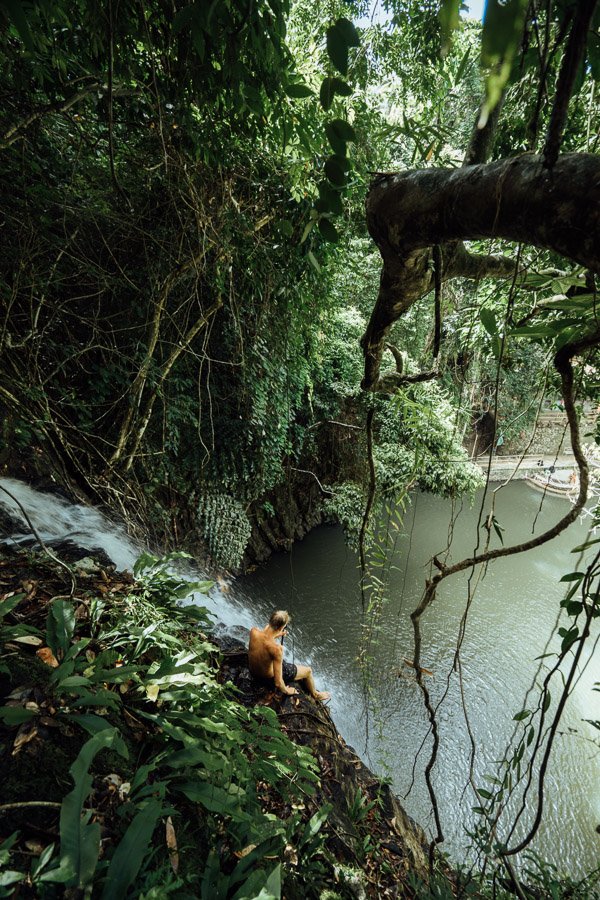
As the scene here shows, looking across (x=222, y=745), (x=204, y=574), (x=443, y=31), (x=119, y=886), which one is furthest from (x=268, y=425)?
(x=443, y=31)

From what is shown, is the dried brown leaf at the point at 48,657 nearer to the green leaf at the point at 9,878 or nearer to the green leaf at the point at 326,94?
the green leaf at the point at 9,878

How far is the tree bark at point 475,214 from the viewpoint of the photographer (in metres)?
0.78

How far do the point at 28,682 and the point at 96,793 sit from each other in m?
0.47

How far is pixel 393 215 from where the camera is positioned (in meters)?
1.22

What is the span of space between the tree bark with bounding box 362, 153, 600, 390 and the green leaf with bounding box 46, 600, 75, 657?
6.35 ft

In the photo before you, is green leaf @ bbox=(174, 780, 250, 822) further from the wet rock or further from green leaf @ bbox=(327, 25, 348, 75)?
the wet rock

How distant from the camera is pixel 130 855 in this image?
1.05 meters

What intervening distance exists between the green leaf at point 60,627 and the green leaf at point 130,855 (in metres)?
0.80

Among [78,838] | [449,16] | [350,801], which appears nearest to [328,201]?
[449,16]

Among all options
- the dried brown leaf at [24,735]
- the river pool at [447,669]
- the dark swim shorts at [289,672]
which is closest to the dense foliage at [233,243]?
the dried brown leaf at [24,735]

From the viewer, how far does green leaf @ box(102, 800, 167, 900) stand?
99cm

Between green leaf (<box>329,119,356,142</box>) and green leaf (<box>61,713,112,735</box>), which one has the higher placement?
green leaf (<box>329,119,356,142</box>)

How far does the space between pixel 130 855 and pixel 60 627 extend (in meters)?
0.96

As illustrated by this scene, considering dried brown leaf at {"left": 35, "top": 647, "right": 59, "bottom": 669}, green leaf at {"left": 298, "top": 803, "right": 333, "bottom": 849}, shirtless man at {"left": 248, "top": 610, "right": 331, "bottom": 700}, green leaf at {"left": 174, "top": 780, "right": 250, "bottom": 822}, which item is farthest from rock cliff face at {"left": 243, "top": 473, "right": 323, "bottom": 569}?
green leaf at {"left": 174, "top": 780, "right": 250, "bottom": 822}
